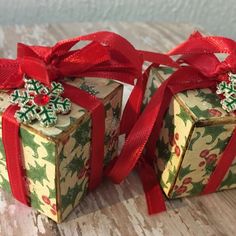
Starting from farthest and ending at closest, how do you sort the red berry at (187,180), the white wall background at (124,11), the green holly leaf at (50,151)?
the white wall background at (124,11) → the red berry at (187,180) → the green holly leaf at (50,151)

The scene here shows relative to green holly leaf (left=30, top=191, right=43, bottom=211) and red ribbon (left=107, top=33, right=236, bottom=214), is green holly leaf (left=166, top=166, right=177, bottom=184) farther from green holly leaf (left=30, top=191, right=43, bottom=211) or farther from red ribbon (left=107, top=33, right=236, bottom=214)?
green holly leaf (left=30, top=191, right=43, bottom=211)

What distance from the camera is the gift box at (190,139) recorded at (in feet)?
1.69

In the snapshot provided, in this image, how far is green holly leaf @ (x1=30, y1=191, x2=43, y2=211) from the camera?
0.54 meters

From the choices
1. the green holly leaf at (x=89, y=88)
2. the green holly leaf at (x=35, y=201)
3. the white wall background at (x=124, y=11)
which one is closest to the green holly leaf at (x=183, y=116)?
the green holly leaf at (x=89, y=88)

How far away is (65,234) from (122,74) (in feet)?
0.72

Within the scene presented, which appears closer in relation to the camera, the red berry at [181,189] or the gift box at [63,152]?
the gift box at [63,152]

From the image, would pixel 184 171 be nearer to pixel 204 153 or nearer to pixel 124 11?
pixel 204 153

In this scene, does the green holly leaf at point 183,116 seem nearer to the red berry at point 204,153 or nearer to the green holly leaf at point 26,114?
the red berry at point 204,153

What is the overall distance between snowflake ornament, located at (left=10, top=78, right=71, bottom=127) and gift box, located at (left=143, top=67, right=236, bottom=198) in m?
0.14

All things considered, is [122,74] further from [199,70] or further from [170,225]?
[170,225]

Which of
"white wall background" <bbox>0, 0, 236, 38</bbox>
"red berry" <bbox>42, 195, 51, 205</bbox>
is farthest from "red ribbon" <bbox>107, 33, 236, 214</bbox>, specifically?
"white wall background" <bbox>0, 0, 236, 38</bbox>

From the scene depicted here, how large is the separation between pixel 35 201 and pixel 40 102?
142mm

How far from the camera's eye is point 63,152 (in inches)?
18.9

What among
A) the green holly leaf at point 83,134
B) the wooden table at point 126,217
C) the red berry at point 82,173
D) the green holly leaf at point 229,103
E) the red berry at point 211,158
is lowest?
the wooden table at point 126,217
